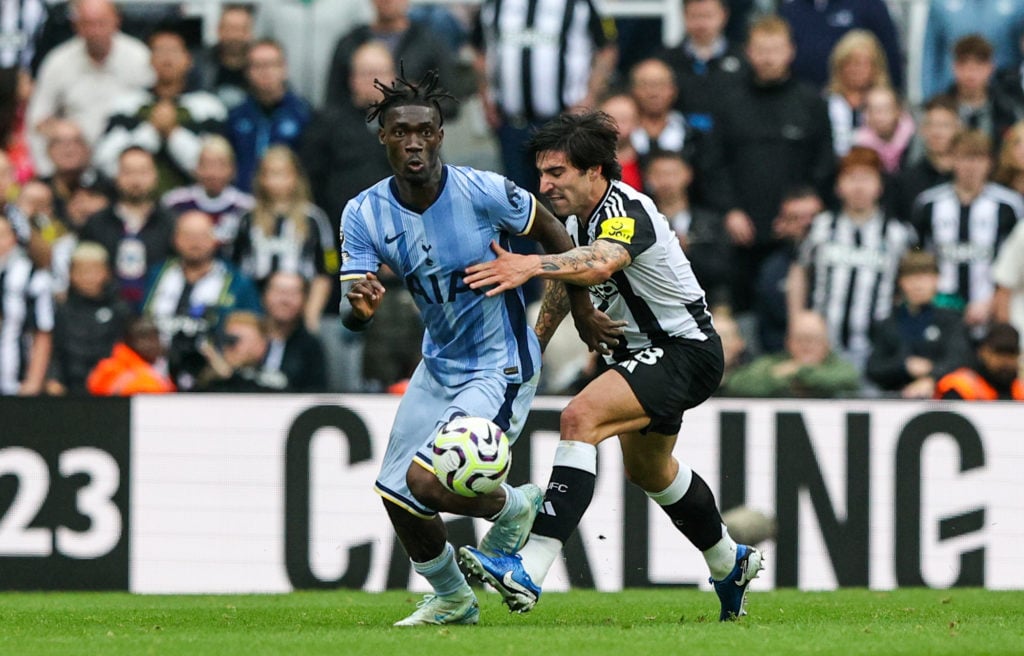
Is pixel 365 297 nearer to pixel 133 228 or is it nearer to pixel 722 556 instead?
pixel 722 556

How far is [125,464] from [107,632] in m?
3.48

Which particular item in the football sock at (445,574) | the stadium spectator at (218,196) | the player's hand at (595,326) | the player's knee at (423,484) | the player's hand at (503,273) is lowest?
the football sock at (445,574)

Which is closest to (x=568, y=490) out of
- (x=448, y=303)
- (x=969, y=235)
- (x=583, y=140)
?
(x=448, y=303)

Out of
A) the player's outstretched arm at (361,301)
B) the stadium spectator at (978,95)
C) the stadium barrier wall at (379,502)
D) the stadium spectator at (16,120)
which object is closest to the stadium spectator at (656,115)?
the stadium spectator at (978,95)

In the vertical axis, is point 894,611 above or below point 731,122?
below

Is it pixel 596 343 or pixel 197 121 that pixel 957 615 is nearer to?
pixel 596 343

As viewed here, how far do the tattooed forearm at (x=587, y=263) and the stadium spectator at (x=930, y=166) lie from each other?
20.1 ft

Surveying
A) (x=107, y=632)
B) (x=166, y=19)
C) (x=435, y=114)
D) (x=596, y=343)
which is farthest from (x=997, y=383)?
(x=166, y=19)

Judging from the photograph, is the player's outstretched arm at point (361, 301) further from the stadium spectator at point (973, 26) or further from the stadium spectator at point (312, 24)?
the stadium spectator at point (973, 26)

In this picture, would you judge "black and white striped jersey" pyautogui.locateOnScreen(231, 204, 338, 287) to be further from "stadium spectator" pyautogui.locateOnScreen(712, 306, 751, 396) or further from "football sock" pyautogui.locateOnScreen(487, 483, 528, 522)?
"football sock" pyautogui.locateOnScreen(487, 483, 528, 522)

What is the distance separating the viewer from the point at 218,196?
45.7ft

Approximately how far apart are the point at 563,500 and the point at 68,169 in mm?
7807

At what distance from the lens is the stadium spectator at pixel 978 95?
1360 centimetres

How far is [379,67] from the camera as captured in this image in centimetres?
1388
